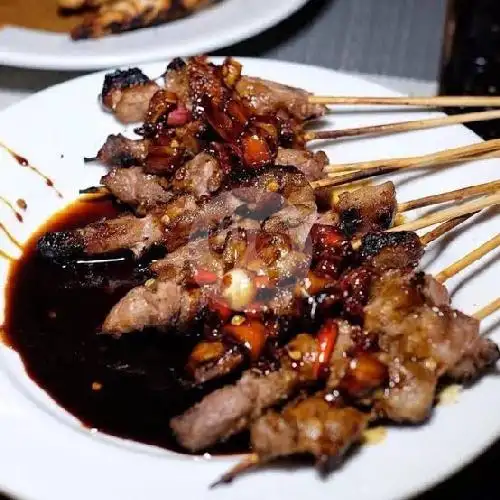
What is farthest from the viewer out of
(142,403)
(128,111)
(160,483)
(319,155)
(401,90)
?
(401,90)

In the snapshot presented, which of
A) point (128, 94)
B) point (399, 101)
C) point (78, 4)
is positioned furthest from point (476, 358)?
point (78, 4)

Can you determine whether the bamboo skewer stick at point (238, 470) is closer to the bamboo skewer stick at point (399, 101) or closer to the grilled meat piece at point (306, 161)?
the grilled meat piece at point (306, 161)

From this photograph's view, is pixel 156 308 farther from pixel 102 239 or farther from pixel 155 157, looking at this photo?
pixel 155 157

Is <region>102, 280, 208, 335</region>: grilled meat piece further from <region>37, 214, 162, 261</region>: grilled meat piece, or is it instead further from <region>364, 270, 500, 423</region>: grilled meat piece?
<region>364, 270, 500, 423</region>: grilled meat piece

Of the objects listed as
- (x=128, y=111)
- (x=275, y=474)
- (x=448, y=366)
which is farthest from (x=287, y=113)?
(x=275, y=474)

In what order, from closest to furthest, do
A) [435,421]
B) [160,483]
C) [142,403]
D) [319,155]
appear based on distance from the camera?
[160,483] → [435,421] → [142,403] → [319,155]

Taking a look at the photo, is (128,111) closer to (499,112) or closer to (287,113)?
(287,113)

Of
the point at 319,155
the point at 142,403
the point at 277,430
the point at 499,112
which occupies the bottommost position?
the point at 142,403
